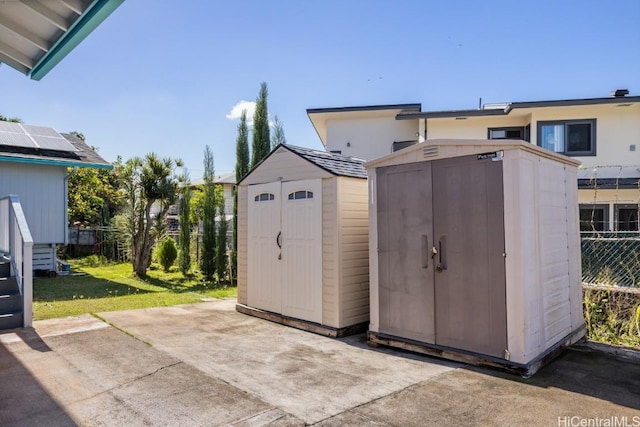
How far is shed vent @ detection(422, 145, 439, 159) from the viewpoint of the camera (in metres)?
4.28

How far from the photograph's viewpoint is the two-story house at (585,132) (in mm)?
11094

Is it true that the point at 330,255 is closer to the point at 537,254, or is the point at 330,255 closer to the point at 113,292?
the point at 537,254

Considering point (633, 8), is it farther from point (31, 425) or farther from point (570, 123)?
point (31, 425)

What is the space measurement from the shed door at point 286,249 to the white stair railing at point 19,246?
2.92 m

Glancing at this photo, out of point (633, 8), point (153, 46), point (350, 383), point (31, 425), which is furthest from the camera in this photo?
point (153, 46)

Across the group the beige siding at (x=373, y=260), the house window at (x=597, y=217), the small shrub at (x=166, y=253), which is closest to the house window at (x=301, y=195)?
the beige siding at (x=373, y=260)

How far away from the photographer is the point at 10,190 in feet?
30.1

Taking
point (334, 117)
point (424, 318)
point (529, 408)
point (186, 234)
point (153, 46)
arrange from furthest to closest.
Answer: point (334, 117), point (186, 234), point (153, 46), point (424, 318), point (529, 408)

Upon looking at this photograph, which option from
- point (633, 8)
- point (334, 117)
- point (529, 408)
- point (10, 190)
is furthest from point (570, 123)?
point (10, 190)

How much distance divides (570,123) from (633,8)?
395 cm

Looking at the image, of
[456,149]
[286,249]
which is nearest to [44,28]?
[456,149]

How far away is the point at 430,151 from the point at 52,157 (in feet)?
30.0

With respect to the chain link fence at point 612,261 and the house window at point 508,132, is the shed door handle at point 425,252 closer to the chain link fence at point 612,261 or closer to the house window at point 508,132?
the chain link fence at point 612,261

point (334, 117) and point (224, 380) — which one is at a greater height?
point (334, 117)
